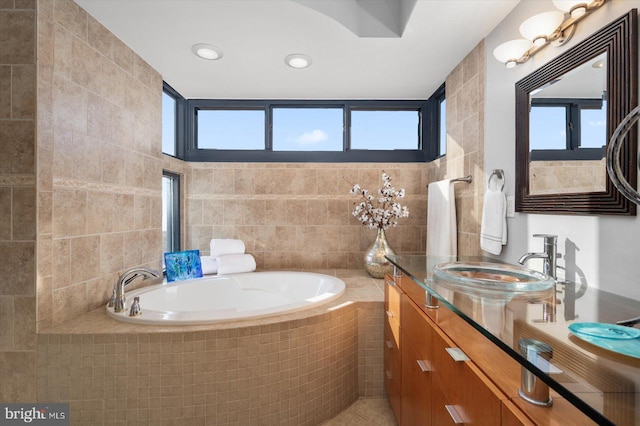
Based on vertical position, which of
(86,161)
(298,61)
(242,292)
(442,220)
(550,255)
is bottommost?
(242,292)

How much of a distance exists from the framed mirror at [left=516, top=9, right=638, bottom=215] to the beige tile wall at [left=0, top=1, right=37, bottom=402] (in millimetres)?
2337

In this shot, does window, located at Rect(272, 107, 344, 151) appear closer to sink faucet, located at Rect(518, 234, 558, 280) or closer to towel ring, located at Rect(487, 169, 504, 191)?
towel ring, located at Rect(487, 169, 504, 191)

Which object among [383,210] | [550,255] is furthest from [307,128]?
[550,255]

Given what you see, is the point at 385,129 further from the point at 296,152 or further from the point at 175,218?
the point at 175,218

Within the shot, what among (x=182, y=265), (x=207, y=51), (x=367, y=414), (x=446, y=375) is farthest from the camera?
(x=182, y=265)

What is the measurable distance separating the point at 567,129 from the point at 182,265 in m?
2.52

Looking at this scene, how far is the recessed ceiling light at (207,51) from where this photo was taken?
1941 mm

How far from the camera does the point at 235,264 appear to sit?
8.57 ft

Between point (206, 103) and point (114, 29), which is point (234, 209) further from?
point (114, 29)

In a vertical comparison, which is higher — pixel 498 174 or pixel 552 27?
pixel 552 27

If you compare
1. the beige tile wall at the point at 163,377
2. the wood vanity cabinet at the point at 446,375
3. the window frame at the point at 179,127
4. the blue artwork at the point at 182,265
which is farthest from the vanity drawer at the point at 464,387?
the window frame at the point at 179,127

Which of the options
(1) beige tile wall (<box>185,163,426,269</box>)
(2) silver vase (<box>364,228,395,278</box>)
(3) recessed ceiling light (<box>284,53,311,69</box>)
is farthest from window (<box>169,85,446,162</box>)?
(2) silver vase (<box>364,228,395,278</box>)

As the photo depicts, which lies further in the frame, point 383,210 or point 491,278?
point 383,210

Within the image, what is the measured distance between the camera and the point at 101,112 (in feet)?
5.86
